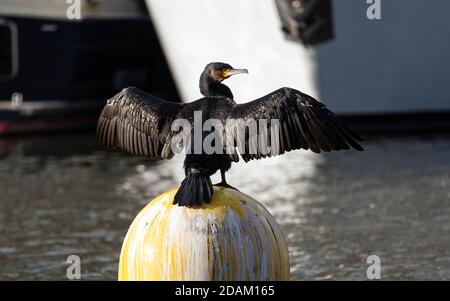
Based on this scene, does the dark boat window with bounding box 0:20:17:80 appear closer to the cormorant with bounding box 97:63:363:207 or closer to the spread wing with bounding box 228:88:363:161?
the cormorant with bounding box 97:63:363:207

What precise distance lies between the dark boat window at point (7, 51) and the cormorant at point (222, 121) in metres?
19.1

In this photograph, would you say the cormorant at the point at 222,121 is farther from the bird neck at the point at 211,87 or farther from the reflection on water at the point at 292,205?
the reflection on water at the point at 292,205

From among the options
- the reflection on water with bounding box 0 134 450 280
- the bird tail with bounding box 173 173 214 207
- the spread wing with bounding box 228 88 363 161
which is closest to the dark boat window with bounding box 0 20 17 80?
the reflection on water with bounding box 0 134 450 280

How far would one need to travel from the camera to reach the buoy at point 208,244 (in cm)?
790

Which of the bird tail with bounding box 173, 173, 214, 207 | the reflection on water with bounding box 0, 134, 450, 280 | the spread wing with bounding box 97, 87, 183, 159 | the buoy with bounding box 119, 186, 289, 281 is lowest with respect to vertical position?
the reflection on water with bounding box 0, 134, 450, 280

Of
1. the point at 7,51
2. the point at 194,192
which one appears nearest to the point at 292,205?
the point at 194,192

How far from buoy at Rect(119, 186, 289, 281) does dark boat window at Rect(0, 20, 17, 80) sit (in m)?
19.9

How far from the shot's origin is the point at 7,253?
13.4 metres

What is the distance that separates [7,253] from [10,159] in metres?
8.97

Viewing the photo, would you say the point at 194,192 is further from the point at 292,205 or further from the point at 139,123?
the point at 292,205

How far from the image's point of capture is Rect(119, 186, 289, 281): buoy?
7898 mm
